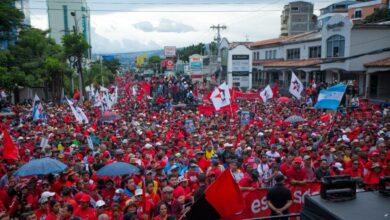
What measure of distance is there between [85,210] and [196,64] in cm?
6241

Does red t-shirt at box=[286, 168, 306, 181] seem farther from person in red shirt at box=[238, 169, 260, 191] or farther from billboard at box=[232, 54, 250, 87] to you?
billboard at box=[232, 54, 250, 87]

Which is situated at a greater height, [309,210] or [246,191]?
[309,210]

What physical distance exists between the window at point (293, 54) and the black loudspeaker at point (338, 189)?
3841cm

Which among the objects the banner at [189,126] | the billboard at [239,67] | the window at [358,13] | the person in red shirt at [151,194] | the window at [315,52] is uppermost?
the window at [358,13]

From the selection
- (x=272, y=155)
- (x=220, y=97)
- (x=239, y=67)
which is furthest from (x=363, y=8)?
(x=272, y=155)

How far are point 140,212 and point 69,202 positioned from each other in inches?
48.8

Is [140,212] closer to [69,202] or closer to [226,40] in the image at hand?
[69,202]

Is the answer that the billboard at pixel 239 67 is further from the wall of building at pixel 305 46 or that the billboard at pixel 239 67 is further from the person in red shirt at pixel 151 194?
the person in red shirt at pixel 151 194

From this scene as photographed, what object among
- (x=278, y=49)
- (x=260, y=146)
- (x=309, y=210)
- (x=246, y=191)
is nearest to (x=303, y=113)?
(x=260, y=146)

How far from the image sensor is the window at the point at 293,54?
39969mm

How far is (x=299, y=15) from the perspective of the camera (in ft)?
235

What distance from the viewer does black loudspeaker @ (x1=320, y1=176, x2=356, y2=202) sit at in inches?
119

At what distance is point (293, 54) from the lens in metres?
41.2

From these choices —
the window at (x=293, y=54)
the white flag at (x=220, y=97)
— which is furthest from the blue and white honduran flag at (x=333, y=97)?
the window at (x=293, y=54)
